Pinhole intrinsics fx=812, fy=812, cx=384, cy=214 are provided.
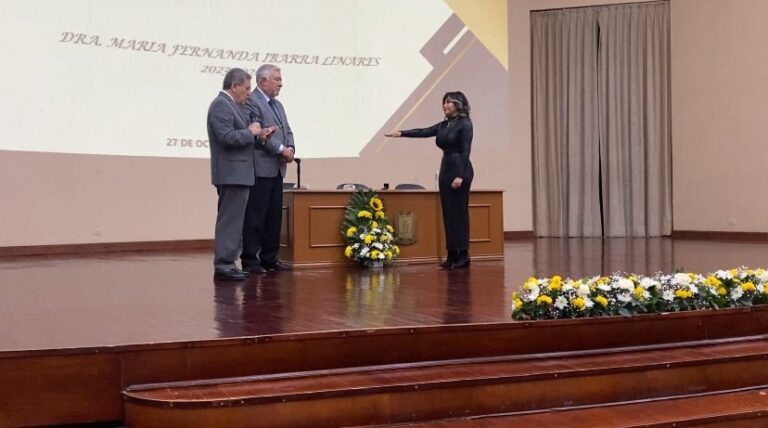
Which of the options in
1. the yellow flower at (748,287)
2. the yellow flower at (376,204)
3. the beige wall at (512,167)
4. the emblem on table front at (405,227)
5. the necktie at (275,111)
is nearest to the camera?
the yellow flower at (748,287)

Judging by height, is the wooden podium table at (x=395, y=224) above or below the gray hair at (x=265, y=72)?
below

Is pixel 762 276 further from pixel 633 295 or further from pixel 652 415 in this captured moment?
pixel 652 415

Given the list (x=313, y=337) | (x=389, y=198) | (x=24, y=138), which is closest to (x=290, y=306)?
(x=313, y=337)

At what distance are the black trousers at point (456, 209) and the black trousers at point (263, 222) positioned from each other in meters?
1.23

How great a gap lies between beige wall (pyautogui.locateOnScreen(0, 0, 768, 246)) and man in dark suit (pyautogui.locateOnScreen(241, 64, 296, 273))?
2642mm

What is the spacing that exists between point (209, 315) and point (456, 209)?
2.84 m

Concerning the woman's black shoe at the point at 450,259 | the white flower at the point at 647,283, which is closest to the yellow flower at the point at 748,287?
the white flower at the point at 647,283

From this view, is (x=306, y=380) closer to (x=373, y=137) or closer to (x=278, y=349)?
(x=278, y=349)

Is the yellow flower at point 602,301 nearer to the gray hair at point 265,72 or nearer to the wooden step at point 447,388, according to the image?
the wooden step at point 447,388

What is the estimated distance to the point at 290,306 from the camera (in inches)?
149

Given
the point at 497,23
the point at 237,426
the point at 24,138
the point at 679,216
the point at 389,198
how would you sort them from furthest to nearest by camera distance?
the point at 679,216, the point at 497,23, the point at 24,138, the point at 389,198, the point at 237,426

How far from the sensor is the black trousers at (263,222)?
5391mm

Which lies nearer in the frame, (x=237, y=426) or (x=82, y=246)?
(x=237, y=426)

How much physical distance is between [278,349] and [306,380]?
16cm
